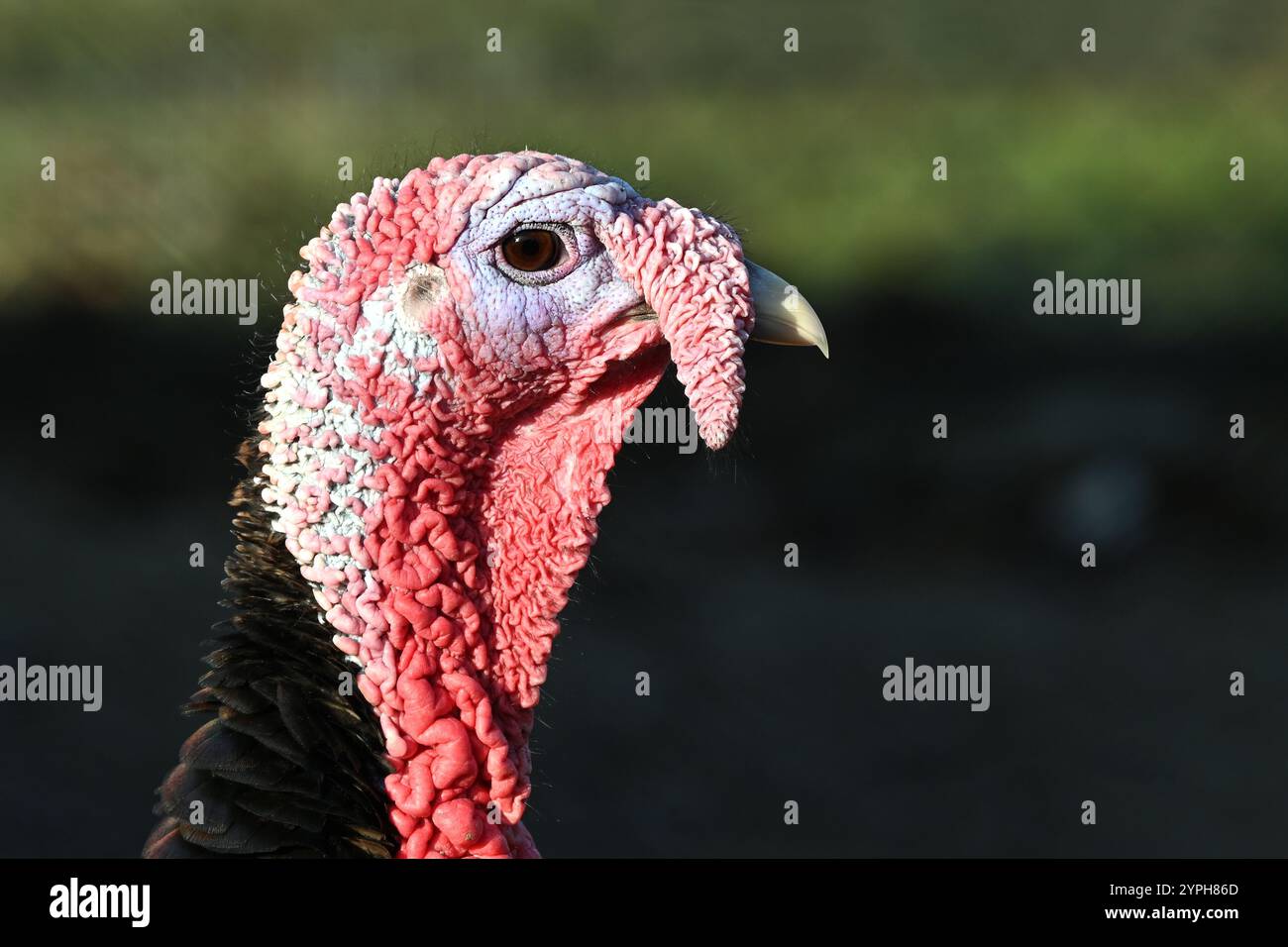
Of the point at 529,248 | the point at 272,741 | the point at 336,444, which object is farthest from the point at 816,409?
the point at 272,741

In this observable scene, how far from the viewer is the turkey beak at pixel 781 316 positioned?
3.21 m

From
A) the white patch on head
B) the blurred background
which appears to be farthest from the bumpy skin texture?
the blurred background

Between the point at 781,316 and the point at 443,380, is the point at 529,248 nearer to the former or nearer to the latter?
A: the point at 443,380

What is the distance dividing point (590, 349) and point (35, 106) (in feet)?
22.0

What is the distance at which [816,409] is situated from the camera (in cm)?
980

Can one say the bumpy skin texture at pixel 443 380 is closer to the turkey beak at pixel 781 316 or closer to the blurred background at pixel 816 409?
the turkey beak at pixel 781 316

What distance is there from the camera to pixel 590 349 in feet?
10.6

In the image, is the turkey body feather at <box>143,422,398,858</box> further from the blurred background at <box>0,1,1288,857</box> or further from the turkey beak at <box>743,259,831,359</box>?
the blurred background at <box>0,1,1288,857</box>

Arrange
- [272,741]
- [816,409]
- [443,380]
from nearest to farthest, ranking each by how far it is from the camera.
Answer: [272,741]
[443,380]
[816,409]

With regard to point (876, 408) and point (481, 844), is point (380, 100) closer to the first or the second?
point (876, 408)

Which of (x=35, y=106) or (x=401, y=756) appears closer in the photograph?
(x=401, y=756)

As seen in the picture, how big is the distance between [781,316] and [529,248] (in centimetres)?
51

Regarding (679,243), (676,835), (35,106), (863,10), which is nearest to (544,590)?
(679,243)

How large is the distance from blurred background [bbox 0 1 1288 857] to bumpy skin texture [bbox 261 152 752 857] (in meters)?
3.48
